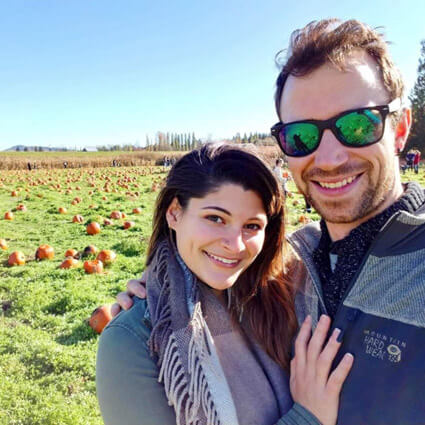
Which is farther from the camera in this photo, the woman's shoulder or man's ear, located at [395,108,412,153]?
man's ear, located at [395,108,412,153]

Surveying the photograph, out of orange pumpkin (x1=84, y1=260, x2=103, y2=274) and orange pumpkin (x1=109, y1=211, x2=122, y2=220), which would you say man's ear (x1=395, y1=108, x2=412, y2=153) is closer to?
orange pumpkin (x1=84, y1=260, x2=103, y2=274)

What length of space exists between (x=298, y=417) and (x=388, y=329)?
0.57 m

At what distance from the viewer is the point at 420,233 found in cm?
166

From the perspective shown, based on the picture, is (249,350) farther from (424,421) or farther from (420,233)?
(420,233)

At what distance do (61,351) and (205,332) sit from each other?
3300 millimetres

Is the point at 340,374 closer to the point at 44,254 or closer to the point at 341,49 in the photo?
the point at 341,49

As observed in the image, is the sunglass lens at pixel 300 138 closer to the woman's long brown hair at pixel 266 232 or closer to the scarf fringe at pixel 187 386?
the woman's long brown hair at pixel 266 232

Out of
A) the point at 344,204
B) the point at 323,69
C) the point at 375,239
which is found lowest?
the point at 375,239

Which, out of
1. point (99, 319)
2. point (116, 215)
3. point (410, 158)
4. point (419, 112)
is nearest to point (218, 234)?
point (99, 319)

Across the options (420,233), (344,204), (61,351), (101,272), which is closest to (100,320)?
(61,351)

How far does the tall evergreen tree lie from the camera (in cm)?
4347

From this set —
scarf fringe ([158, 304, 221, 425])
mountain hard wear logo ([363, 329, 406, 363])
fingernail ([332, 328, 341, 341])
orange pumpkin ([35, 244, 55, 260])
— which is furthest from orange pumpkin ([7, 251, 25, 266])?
mountain hard wear logo ([363, 329, 406, 363])

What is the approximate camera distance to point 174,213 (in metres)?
2.21

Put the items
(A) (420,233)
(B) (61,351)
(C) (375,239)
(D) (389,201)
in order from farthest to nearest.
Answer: (B) (61,351) < (D) (389,201) < (C) (375,239) < (A) (420,233)
